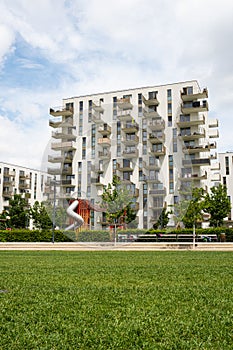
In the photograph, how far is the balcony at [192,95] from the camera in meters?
50.3

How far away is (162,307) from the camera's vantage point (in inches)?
172

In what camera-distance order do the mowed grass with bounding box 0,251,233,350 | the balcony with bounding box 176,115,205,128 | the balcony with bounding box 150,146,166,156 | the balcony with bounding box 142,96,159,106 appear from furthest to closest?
the balcony with bounding box 142,96,159,106 < the balcony with bounding box 176,115,205,128 < the balcony with bounding box 150,146,166,156 < the mowed grass with bounding box 0,251,233,350

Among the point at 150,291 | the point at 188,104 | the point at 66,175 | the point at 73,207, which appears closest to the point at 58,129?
the point at 66,175

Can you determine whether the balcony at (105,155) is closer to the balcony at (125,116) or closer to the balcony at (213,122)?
the balcony at (125,116)

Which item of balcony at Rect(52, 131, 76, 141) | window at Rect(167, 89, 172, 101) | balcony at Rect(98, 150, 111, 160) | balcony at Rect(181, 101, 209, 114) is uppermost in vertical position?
window at Rect(167, 89, 172, 101)

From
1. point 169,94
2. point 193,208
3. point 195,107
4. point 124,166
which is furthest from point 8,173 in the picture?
point 124,166

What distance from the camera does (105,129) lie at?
36.8ft

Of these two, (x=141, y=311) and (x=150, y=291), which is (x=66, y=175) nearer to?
(x=150, y=291)

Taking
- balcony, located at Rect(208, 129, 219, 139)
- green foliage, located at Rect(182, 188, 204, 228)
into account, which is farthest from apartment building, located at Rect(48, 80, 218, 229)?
balcony, located at Rect(208, 129, 219, 139)

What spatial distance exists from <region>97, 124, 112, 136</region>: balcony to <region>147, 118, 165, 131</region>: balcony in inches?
45.9

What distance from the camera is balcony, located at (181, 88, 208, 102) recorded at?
50319 millimetres

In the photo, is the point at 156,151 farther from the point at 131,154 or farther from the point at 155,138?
the point at 131,154

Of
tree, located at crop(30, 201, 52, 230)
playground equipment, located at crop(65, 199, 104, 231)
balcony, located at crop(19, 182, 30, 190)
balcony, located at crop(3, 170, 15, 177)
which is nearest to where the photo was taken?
playground equipment, located at crop(65, 199, 104, 231)

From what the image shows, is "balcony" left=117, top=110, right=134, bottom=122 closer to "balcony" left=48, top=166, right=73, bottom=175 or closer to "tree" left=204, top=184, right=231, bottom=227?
"balcony" left=48, top=166, right=73, bottom=175
